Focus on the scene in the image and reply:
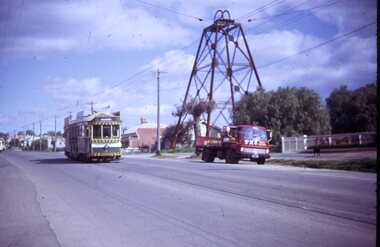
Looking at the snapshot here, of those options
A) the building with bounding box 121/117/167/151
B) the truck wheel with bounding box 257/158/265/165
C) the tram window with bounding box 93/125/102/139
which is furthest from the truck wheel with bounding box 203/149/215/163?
the building with bounding box 121/117/167/151

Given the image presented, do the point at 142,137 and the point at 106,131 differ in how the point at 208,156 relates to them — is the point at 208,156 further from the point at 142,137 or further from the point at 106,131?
the point at 142,137

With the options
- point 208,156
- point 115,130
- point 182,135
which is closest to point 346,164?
point 208,156

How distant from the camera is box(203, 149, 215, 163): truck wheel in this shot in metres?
28.8

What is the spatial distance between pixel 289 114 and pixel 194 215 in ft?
124

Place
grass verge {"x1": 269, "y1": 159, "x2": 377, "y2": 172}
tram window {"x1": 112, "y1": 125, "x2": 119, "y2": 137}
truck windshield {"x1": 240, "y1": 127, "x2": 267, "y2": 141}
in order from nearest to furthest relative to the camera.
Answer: grass verge {"x1": 269, "y1": 159, "x2": 377, "y2": 172}, truck windshield {"x1": 240, "y1": 127, "x2": 267, "y2": 141}, tram window {"x1": 112, "y1": 125, "x2": 119, "y2": 137}

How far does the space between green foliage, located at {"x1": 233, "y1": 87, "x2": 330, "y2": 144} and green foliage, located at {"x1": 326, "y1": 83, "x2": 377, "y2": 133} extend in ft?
39.1

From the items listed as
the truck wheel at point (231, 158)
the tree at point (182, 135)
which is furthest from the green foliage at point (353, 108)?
the truck wheel at point (231, 158)

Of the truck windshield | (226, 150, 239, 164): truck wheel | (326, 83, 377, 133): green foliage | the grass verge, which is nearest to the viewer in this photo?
the grass verge

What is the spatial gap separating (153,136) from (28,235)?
3098 inches

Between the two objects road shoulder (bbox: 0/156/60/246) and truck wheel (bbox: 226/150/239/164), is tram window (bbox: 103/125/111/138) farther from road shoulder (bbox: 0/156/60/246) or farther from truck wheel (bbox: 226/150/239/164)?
road shoulder (bbox: 0/156/60/246)

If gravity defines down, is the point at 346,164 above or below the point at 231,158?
below

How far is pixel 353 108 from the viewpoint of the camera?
57.2 meters

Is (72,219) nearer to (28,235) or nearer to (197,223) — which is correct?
(28,235)

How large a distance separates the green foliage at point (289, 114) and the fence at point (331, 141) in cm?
429
